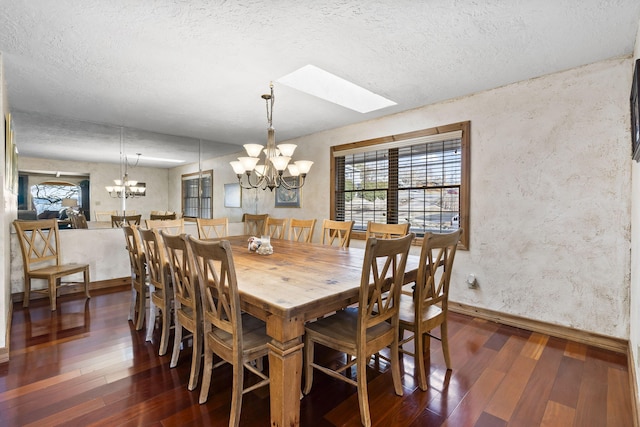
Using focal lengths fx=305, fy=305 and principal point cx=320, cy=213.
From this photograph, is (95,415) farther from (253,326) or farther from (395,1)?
(395,1)

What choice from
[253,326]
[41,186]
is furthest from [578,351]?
[41,186]

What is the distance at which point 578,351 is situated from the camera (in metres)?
2.49

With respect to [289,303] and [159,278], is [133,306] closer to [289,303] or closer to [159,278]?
[159,278]

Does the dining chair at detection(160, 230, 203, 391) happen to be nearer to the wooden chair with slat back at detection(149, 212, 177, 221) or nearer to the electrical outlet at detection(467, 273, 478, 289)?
the electrical outlet at detection(467, 273, 478, 289)

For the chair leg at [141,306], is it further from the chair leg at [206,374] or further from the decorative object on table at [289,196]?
the decorative object on table at [289,196]

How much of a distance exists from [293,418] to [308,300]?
0.57 meters

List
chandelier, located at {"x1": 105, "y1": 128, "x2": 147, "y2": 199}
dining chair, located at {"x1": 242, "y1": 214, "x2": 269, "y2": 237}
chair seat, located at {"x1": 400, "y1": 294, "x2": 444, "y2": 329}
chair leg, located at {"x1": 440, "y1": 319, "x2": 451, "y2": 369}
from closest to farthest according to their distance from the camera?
chair seat, located at {"x1": 400, "y1": 294, "x2": 444, "y2": 329}
chair leg, located at {"x1": 440, "y1": 319, "x2": 451, "y2": 369}
chandelier, located at {"x1": 105, "y1": 128, "x2": 147, "y2": 199}
dining chair, located at {"x1": 242, "y1": 214, "x2": 269, "y2": 237}

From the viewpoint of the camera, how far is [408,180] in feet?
12.9

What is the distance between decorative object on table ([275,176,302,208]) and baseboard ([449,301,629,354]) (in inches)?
115

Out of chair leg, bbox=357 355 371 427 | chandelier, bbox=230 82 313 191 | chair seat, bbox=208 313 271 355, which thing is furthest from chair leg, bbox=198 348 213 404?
chandelier, bbox=230 82 313 191

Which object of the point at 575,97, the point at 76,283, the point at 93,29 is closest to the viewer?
the point at 93,29

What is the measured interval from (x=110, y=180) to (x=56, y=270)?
155 cm

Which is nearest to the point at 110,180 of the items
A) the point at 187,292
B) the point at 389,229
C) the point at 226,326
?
the point at 187,292

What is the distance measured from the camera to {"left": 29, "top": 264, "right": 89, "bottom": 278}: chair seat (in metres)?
3.28
